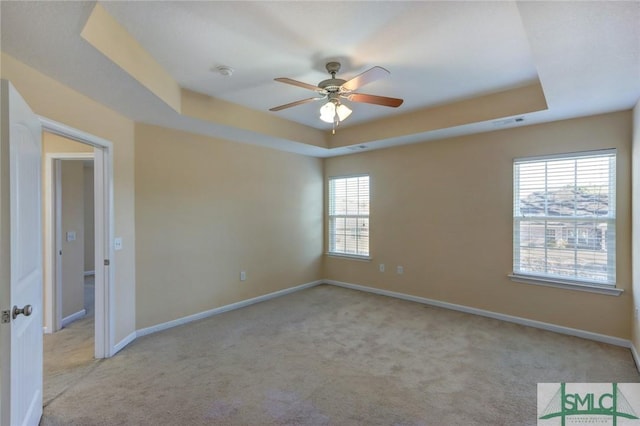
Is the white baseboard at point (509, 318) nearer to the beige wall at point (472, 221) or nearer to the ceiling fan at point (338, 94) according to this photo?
the beige wall at point (472, 221)

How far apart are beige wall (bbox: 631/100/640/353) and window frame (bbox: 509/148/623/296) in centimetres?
20

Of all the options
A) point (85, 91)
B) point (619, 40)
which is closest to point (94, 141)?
point (85, 91)

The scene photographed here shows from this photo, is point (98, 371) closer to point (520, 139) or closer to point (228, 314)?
point (228, 314)

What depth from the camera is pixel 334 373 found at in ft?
8.75

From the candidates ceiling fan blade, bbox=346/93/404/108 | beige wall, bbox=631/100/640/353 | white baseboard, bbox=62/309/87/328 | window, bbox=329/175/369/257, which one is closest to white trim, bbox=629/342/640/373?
beige wall, bbox=631/100/640/353

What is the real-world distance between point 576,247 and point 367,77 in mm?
3165

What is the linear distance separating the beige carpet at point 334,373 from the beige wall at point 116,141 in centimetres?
49

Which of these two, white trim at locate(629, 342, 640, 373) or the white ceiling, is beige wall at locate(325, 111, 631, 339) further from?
→ the white ceiling

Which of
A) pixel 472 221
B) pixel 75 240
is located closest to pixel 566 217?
pixel 472 221

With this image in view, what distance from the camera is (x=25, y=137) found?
179cm

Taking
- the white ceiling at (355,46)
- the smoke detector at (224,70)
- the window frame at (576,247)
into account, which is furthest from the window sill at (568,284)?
the smoke detector at (224,70)

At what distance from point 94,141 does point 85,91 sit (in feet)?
1.48

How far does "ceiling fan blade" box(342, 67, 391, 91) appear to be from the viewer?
7.32 feet

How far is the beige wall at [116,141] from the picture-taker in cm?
231
